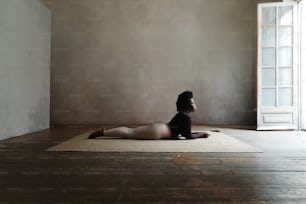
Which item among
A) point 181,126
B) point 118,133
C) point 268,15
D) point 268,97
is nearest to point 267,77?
point 268,97

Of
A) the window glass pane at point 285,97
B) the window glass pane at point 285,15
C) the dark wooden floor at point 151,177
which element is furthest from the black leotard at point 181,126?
the window glass pane at point 285,15

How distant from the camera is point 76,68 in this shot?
609 cm

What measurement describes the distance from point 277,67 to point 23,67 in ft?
12.0

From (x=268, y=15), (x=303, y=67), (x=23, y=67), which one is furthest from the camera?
(x=268, y=15)

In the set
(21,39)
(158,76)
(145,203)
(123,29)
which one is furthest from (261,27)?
(145,203)

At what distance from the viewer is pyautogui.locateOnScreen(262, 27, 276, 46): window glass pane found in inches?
188

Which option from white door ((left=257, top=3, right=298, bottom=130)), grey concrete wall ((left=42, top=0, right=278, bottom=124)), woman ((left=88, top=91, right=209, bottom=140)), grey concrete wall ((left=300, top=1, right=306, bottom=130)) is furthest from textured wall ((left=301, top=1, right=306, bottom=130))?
woman ((left=88, top=91, right=209, bottom=140))

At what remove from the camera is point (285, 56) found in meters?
4.74

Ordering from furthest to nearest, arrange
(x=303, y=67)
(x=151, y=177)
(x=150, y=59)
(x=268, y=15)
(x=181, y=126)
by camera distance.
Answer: (x=150, y=59), (x=268, y=15), (x=303, y=67), (x=181, y=126), (x=151, y=177)

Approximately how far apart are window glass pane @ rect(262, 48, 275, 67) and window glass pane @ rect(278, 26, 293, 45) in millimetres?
186

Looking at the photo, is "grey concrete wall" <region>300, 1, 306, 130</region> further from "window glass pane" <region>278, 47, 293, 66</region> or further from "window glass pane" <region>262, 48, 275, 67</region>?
"window glass pane" <region>262, 48, 275, 67</region>

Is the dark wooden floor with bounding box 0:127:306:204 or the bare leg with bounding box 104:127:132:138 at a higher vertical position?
the bare leg with bounding box 104:127:132:138

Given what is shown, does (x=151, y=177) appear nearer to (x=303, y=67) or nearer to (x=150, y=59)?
(x=303, y=67)

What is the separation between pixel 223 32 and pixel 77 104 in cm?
324
